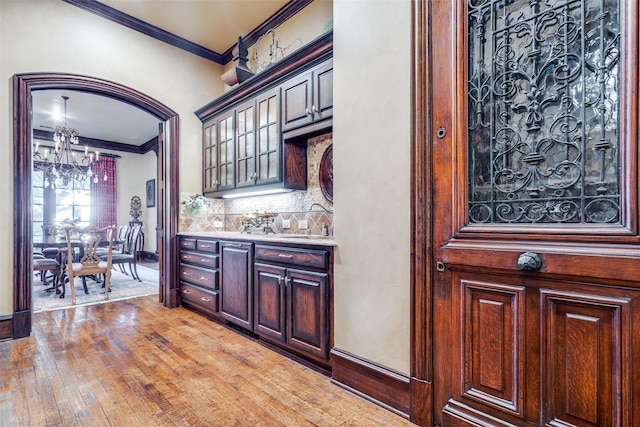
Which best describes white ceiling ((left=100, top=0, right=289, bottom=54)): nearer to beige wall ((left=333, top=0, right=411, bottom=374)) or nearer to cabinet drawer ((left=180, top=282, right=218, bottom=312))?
beige wall ((left=333, top=0, right=411, bottom=374))

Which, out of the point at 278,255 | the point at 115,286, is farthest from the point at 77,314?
the point at 278,255

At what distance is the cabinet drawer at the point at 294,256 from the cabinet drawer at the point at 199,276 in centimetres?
87

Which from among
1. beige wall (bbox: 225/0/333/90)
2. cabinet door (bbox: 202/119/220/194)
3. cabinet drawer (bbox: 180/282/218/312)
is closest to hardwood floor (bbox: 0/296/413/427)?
cabinet drawer (bbox: 180/282/218/312)

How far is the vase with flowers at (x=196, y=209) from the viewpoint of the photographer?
13.7 feet

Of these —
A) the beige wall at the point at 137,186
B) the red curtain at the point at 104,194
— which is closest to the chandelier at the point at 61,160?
the red curtain at the point at 104,194

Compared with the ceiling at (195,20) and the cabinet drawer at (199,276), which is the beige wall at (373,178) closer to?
the cabinet drawer at (199,276)

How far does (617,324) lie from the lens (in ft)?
3.91

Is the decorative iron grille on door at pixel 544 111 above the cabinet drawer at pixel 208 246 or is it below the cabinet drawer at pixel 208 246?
above

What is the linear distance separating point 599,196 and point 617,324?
48 cm

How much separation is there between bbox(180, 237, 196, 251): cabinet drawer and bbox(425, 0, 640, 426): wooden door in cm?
294

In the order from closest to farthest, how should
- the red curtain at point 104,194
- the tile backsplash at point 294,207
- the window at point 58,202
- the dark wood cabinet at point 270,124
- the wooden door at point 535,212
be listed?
the wooden door at point 535,212
the dark wood cabinet at point 270,124
the tile backsplash at point 294,207
the window at point 58,202
the red curtain at point 104,194

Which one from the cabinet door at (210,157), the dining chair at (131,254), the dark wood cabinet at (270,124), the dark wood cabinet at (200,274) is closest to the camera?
the dark wood cabinet at (270,124)

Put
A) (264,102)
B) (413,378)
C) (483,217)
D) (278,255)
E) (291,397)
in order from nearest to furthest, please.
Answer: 1. (483,217)
2. (413,378)
3. (291,397)
4. (278,255)
5. (264,102)

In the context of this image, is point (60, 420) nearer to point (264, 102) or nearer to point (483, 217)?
point (483, 217)
